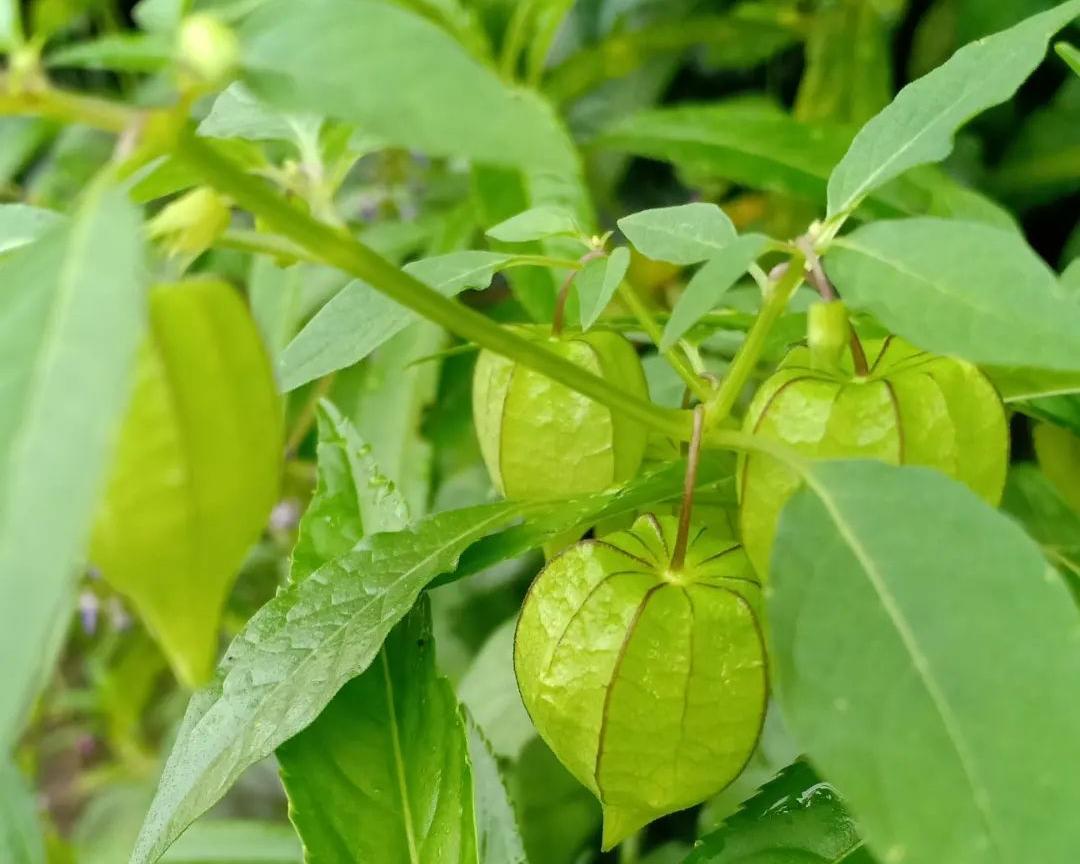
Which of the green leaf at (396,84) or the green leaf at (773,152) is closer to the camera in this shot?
the green leaf at (396,84)

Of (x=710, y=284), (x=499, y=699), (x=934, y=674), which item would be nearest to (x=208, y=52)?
(x=710, y=284)

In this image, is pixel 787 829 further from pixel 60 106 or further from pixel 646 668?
pixel 60 106

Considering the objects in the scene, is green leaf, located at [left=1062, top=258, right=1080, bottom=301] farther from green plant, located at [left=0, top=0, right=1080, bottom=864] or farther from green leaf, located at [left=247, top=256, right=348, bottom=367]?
green leaf, located at [left=247, top=256, right=348, bottom=367]

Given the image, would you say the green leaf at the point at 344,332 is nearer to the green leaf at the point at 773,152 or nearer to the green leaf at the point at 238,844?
the green leaf at the point at 773,152

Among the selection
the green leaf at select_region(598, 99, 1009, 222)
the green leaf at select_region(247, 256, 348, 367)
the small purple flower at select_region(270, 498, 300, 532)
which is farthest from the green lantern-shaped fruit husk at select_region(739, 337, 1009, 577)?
the small purple flower at select_region(270, 498, 300, 532)

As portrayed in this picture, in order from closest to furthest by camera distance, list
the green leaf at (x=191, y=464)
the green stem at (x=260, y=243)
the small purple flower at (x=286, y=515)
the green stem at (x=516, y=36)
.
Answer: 1. the green leaf at (x=191, y=464)
2. the green stem at (x=260, y=243)
3. the green stem at (x=516, y=36)
4. the small purple flower at (x=286, y=515)

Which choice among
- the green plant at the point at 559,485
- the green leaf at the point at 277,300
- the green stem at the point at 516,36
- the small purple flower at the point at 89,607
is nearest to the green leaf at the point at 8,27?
the green plant at the point at 559,485

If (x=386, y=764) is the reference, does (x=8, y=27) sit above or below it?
above
